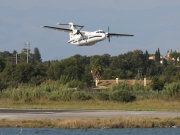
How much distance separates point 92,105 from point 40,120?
2292cm

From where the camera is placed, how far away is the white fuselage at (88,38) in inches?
3558

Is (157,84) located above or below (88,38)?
below

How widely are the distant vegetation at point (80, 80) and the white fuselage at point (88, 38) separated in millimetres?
5664

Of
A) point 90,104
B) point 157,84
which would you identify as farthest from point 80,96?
point 157,84

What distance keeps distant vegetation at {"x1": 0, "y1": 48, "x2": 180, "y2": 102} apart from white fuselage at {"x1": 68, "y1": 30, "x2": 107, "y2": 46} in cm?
566

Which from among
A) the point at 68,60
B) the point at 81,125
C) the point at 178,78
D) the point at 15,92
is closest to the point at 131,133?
the point at 81,125

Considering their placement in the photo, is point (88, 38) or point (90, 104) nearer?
point (90, 104)

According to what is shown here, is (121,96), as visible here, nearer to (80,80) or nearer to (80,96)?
(80,96)

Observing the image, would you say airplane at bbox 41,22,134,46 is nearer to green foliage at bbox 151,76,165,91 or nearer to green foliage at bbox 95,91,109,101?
green foliage at bbox 151,76,165,91

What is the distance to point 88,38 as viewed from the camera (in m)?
91.9

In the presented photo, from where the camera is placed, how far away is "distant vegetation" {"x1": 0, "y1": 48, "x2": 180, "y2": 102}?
6662 cm

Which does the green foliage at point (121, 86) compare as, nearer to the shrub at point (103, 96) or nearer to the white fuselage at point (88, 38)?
the shrub at point (103, 96)

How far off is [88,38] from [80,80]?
2291cm

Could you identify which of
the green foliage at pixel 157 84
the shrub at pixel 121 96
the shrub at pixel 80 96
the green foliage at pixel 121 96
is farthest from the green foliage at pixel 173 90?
the green foliage at pixel 157 84
